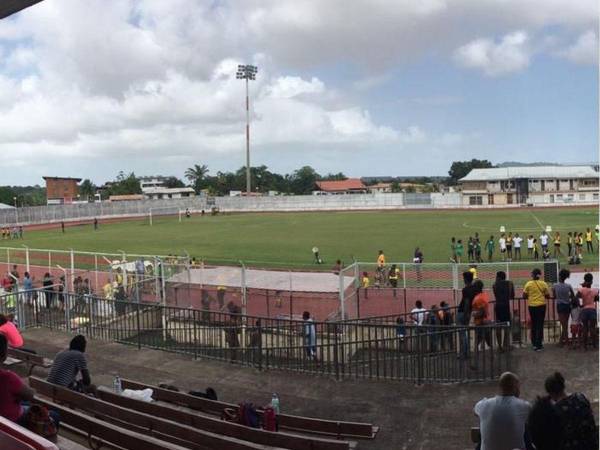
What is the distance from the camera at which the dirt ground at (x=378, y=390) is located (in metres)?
8.22

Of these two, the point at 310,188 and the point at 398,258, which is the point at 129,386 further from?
the point at 310,188

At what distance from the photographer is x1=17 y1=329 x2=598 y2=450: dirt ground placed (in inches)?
324

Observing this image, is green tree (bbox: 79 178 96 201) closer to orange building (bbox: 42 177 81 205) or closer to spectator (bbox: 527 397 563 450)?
orange building (bbox: 42 177 81 205)

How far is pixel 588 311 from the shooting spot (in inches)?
428

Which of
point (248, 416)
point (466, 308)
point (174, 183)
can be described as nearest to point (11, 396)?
point (248, 416)

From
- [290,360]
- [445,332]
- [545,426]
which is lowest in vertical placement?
[290,360]

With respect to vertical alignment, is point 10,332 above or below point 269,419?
above

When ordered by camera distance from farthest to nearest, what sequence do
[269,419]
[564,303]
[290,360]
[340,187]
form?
[340,187] → [290,360] → [564,303] → [269,419]

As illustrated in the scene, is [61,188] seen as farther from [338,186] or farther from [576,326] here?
[576,326]

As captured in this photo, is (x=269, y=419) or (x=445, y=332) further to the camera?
(x=445, y=332)

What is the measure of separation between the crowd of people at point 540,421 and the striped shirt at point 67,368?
5.19m

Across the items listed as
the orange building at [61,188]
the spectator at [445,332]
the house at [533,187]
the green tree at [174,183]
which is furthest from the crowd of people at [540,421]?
the green tree at [174,183]

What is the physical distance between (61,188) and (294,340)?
145539 millimetres

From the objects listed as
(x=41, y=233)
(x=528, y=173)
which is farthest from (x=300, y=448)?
(x=528, y=173)
